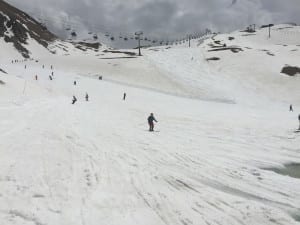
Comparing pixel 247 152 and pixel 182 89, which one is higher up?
pixel 182 89

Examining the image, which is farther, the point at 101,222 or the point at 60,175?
the point at 60,175

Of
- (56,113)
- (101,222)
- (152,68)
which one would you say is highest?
(152,68)

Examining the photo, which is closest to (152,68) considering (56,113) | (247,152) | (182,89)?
(182,89)

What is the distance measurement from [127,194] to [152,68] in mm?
87462

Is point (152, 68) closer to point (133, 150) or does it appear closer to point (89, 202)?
point (133, 150)

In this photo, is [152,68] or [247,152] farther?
[152,68]

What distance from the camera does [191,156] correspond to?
1892 cm

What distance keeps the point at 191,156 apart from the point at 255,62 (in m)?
88.0

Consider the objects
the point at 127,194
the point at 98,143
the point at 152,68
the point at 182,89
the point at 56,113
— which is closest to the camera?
the point at 127,194

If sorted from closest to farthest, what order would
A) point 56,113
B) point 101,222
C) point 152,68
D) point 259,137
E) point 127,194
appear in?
1. point 101,222
2. point 127,194
3. point 259,137
4. point 56,113
5. point 152,68

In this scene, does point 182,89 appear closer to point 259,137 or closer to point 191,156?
point 259,137

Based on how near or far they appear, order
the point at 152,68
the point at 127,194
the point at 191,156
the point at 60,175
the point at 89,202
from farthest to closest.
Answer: the point at 152,68, the point at 191,156, the point at 60,175, the point at 127,194, the point at 89,202

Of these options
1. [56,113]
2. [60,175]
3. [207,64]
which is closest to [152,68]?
[207,64]

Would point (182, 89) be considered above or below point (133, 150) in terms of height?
above
